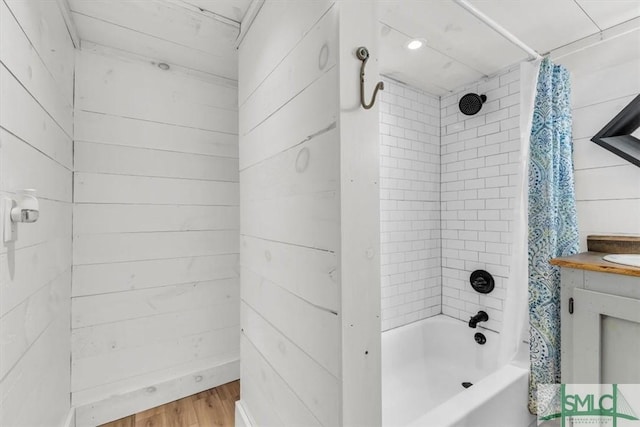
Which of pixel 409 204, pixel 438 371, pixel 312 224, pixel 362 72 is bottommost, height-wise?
pixel 438 371

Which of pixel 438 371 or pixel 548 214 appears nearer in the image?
pixel 548 214

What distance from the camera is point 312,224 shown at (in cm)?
92

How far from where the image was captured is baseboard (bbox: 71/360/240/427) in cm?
158

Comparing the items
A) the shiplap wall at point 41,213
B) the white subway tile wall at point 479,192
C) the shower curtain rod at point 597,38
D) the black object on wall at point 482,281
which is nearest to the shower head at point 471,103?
the white subway tile wall at point 479,192

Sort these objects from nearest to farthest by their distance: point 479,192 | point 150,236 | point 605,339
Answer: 1. point 605,339
2. point 150,236
3. point 479,192

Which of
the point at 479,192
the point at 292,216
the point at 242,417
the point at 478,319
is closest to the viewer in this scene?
the point at 292,216

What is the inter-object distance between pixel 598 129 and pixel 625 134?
→ 0.43 ft

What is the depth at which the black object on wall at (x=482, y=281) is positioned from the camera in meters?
2.10

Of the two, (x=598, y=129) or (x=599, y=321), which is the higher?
(x=598, y=129)

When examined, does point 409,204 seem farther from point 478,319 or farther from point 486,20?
point 486,20

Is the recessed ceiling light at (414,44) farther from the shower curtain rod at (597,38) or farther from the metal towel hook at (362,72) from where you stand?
the metal towel hook at (362,72)

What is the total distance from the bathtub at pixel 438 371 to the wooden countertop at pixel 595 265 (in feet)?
2.16

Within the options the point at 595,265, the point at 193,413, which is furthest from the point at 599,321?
the point at 193,413

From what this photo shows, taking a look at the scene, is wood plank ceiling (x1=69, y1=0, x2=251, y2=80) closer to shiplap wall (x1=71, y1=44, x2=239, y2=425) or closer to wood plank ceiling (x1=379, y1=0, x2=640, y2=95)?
shiplap wall (x1=71, y1=44, x2=239, y2=425)
